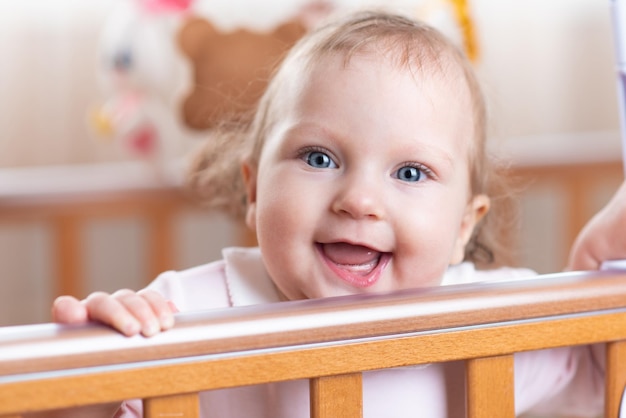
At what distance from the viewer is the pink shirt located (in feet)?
2.77

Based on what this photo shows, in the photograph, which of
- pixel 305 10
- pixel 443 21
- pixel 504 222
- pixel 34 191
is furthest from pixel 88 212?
pixel 504 222

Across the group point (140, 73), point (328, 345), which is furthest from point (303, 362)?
point (140, 73)

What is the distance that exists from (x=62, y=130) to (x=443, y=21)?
3.24ft

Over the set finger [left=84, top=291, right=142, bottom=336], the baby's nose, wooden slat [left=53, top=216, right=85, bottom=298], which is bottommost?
finger [left=84, top=291, right=142, bottom=336]

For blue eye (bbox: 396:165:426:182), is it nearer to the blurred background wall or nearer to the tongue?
the tongue

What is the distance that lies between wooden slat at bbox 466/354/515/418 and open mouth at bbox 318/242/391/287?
137 millimetres

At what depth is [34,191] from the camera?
170 cm

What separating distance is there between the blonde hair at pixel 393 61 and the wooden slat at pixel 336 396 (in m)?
0.29

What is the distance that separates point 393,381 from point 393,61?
0.85 ft

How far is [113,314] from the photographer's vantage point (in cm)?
62

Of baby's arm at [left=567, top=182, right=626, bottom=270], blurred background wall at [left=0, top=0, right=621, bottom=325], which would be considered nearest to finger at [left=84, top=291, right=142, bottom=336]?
baby's arm at [left=567, top=182, right=626, bottom=270]

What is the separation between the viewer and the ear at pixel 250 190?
944 millimetres

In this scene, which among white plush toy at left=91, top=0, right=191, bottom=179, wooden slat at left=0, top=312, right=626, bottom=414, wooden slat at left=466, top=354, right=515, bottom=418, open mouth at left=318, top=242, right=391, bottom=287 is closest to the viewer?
wooden slat at left=0, top=312, right=626, bottom=414

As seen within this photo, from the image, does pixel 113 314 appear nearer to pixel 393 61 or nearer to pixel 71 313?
pixel 71 313
